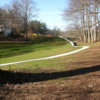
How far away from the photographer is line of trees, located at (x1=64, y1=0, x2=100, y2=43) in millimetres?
30780

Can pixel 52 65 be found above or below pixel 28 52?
above

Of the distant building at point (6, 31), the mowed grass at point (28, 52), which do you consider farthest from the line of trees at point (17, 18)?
the mowed grass at point (28, 52)

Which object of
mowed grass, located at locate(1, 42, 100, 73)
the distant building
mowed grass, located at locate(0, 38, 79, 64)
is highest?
the distant building

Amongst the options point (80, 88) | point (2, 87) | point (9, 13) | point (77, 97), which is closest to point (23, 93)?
point (2, 87)

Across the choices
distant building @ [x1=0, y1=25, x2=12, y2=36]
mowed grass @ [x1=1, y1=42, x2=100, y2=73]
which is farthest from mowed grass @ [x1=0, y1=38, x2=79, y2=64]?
distant building @ [x1=0, y1=25, x2=12, y2=36]

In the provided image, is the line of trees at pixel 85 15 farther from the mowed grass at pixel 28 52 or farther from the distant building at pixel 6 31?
the distant building at pixel 6 31

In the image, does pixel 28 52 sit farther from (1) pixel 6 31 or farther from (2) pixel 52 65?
(1) pixel 6 31

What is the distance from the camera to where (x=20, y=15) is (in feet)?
198

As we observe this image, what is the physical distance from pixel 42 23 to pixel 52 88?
80.8 m

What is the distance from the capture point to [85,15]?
4094 cm

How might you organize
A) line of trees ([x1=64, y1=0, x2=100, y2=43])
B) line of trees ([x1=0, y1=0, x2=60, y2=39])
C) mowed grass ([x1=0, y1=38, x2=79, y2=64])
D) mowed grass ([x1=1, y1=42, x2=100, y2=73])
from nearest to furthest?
mowed grass ([x1=1, y1=42, x2=100, y2=73]) < mowed grass ([x1=0, y1=38, x2=79, y2=64]) < line of trees ([x1=64, y1=0, x2=100, y2=43]) < line of trees ([x1=0, y1=0, x2=60, y2=39])

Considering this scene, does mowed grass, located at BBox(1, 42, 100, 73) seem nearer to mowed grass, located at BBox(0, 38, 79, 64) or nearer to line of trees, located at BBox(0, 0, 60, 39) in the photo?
mowed grass, located at BBox(0, 38, 79, 64)

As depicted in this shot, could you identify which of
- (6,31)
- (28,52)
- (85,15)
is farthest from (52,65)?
(6,31)

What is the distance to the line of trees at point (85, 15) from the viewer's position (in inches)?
1212
